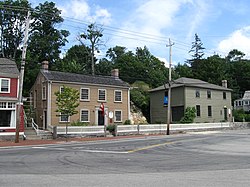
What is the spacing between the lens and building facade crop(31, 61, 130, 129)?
37397mm

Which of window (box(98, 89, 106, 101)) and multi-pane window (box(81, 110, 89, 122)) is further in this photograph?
window (box(98, 89, 106, 101))

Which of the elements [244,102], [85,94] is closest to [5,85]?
[85,94]

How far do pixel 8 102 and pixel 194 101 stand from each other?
29400 millimetres

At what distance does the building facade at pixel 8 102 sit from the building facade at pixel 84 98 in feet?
20.3

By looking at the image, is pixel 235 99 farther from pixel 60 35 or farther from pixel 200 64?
pixel 60 35

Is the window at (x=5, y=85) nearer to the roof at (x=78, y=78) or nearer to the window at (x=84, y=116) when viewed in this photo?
the roof at (x=78, y=78)

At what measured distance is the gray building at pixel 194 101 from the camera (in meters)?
49.4

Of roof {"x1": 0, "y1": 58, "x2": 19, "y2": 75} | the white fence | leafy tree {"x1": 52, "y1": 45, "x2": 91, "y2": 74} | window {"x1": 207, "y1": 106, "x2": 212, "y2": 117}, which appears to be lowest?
the white fence

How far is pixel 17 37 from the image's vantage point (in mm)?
57250

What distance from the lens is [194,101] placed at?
163 feet

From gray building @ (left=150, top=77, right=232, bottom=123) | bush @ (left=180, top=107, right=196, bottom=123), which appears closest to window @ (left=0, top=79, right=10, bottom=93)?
gray building @ (left=150, top=77, right=232, bottom=123)

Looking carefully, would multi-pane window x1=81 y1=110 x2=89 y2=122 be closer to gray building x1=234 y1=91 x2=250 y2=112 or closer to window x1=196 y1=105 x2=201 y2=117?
window x1=196 y1=105 x2=201 y2=117

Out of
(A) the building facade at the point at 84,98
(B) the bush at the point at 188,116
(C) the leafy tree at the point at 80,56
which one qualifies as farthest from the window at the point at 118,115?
(C) the leafy tree at the point at 80,56

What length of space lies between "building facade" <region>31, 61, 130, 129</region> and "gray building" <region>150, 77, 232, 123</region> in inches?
346
